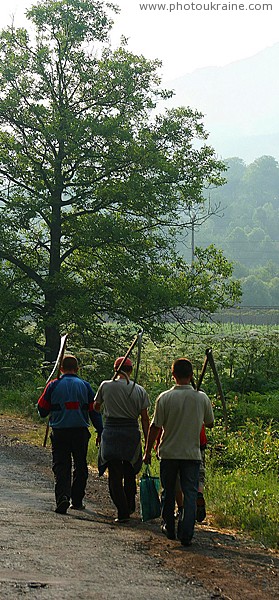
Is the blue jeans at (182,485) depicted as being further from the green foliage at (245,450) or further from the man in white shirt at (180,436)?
the green foliage at (245,450)

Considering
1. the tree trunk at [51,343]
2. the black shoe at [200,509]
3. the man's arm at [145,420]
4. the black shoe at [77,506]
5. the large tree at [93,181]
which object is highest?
the large tree at [93,181]

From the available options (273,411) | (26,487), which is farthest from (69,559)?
(273,411)

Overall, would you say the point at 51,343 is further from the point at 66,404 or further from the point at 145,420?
the point at 145,420

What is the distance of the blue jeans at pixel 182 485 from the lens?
9.21m

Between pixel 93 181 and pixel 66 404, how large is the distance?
1961cm

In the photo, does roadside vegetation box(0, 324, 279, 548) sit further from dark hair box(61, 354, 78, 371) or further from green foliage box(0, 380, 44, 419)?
dark hair box(61, 354, 78, 371)

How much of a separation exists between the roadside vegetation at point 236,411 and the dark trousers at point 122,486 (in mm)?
980

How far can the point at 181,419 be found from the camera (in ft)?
30.6

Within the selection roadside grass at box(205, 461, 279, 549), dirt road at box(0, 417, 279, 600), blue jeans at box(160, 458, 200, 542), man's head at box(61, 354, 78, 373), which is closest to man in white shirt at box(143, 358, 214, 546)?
blue jeans at box(160, 458, 200, 542)

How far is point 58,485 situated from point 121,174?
20.4 metres

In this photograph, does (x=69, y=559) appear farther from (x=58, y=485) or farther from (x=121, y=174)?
(x=121, y=174)

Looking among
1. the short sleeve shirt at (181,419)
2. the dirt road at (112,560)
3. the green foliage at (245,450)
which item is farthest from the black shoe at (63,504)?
the green foliage at (245,450)

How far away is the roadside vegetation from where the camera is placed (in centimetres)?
1079

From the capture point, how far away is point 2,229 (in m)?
29.4
